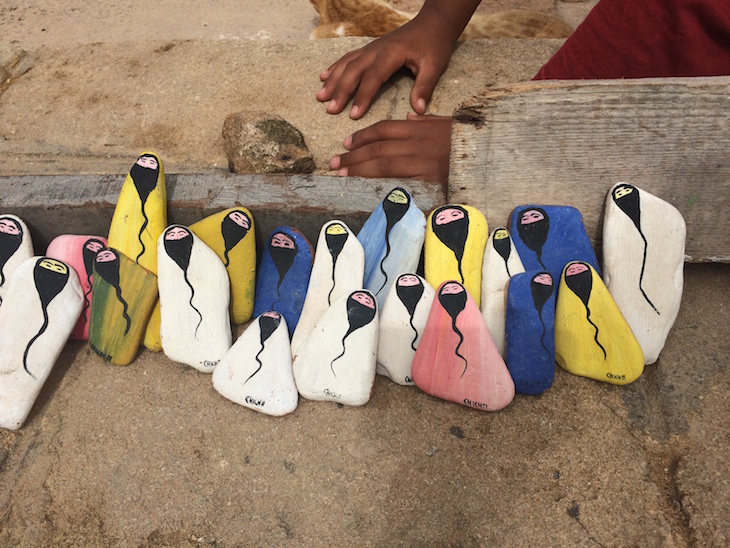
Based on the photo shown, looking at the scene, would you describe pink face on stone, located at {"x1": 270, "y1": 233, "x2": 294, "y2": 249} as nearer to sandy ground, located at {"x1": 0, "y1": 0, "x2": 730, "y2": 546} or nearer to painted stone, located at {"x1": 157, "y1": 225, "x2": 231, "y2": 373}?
painted stone, located at {"x1": 157, "y1": 225, "x2": 231, "y2": 373}

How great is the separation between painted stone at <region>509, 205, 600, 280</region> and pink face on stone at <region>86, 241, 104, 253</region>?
0.87 m

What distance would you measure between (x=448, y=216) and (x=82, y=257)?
30.5 inches

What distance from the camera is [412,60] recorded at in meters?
1.62

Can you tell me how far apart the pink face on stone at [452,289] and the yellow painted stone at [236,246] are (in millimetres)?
415

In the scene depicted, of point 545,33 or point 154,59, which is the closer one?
point 154,59

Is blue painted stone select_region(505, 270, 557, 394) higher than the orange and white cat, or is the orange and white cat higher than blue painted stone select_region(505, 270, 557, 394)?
the orange and white cat

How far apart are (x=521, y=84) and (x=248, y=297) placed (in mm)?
698

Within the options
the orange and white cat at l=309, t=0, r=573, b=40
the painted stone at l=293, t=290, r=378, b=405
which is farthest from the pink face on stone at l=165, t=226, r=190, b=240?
the orange and white cat at l=309, t=0, r=573, b=40

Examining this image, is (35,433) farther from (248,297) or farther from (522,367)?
(522,367)

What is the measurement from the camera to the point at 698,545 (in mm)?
924

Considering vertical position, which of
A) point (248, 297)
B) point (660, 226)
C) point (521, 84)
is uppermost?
point (521, 84)

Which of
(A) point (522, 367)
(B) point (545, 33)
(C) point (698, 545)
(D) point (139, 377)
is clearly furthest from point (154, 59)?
(C) point (698, 545)

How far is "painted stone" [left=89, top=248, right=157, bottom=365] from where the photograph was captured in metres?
1.15

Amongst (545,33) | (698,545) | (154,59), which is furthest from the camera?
(545,33)
